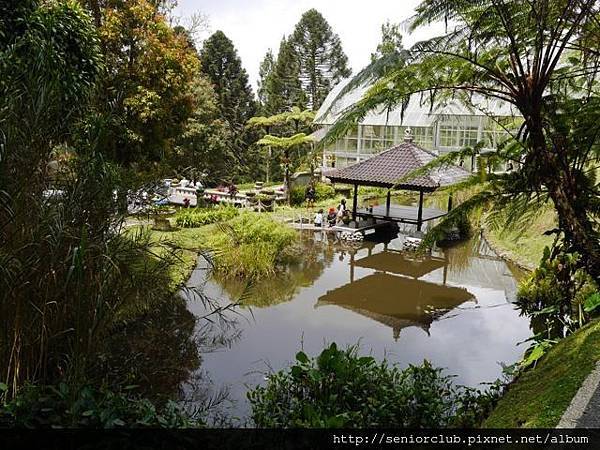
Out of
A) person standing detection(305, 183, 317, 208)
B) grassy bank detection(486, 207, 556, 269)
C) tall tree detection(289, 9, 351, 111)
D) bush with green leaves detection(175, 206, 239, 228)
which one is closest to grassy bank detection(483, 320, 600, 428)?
grassy bank detection(486, 207, 556, 269)

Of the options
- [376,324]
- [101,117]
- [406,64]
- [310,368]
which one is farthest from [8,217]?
[376,324]

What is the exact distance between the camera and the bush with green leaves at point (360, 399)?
3.07 m

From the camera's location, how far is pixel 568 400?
2.24 m

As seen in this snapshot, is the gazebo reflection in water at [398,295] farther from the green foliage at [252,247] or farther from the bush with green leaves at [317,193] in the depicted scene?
the bush with green leaves at [317,193]

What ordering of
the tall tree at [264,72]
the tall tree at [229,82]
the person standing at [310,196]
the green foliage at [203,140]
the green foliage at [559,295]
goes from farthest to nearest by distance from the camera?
1. the tall tree at [264,72]
2. the tall tree at [229,82]
3. the green foliage at [203,140]
4. the person standing at [310,196]
5. the green foliage at [559,295]

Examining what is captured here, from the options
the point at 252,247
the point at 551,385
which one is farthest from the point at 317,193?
the point at 551,385

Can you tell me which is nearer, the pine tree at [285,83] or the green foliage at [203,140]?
the green foliage at [203,140]

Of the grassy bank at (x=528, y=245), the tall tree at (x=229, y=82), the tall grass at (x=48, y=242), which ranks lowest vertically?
the grassy bank at (x=528, y=245)

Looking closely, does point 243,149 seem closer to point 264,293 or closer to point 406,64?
point 264,293

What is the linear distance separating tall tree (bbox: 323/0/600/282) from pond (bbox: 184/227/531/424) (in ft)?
5.15

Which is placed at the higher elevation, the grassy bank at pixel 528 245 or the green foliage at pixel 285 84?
the green foliage at pixel 285 84

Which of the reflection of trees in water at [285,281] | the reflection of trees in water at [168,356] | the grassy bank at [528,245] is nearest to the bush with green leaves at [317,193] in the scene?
the reflection of trees in water at [285,281]

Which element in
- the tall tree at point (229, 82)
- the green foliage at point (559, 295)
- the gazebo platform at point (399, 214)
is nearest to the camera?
the green foliage at point (559, 295)

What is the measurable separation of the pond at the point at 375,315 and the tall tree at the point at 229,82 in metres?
11.4
